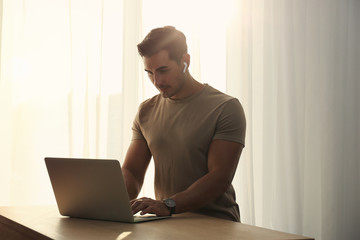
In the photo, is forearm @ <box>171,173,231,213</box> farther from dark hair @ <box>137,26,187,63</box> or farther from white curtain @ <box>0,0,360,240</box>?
white curtain @ <box>0,0,360,240</box>

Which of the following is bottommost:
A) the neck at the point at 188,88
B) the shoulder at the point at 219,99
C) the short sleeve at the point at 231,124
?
the short sleeve at the point at 231,124

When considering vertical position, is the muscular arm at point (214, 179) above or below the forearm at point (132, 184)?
above

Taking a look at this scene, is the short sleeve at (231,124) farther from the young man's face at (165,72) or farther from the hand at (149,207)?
the hand at (149,207)

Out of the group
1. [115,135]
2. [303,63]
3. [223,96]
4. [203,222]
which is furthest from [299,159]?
[203,222]

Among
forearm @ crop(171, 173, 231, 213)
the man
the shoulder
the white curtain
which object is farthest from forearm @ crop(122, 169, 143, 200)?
the white curtain

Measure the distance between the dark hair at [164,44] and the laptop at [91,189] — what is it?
547 millimetres

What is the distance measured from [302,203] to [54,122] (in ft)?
6.24

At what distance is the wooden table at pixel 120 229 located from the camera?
1209mm

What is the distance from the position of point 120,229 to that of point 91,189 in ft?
0.65

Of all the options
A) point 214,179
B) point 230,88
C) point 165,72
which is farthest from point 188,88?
point 230,88

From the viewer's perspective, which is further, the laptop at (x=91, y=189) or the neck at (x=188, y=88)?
the neck at (x=188, y=88)

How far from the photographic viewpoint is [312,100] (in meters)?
3.82

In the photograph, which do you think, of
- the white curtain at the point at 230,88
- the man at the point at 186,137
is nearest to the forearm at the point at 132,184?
the man at the point at 186,137

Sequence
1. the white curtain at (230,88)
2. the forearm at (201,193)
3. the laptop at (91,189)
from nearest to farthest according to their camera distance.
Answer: the laptop at (91,189)
the forearm at (201,193)
the white curtain at (230,88)
